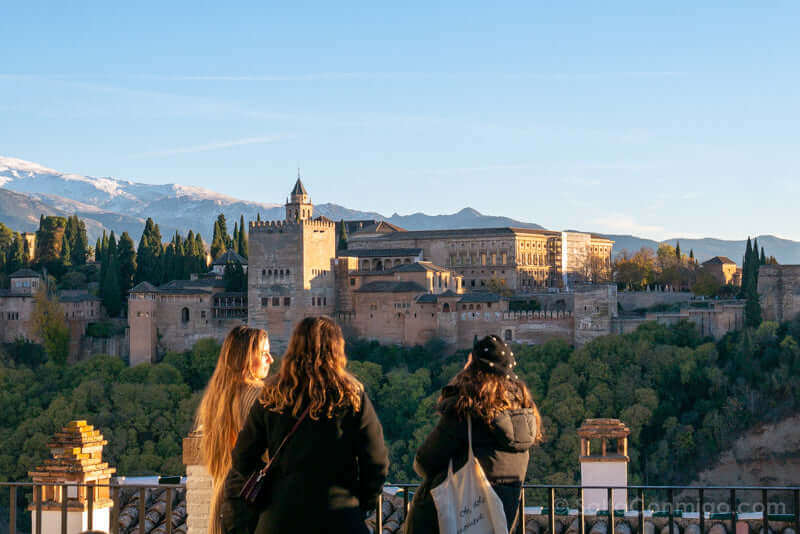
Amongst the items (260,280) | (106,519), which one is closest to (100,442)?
(106,519)

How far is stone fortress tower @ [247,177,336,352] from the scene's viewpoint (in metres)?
50.2

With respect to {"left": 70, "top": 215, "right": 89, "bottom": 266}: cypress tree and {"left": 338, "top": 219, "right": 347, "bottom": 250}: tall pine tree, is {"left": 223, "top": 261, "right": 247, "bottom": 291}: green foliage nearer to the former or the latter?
{"left": 338, "top": 219, "right": 347, "bottom": 250}: tall pine tree

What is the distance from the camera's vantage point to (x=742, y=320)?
156 feet

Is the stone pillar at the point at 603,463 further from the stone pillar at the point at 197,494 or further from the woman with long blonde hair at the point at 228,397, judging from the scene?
the woman with long blonde hair at the point at 228,397

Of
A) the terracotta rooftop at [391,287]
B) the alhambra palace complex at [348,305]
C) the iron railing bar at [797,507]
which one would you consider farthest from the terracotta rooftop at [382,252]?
the iron railing bar at [797,507]

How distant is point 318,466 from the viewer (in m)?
6.03

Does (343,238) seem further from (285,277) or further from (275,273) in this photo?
(285,277)

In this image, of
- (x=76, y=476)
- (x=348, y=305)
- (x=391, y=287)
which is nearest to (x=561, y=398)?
(x=391, y=287)

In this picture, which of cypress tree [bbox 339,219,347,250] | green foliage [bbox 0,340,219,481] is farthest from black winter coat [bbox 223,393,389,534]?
cypress tree [bbox 339,219,347,250]

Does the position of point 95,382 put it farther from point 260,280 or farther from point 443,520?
point 443,520

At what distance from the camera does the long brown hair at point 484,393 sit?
636 centimetres

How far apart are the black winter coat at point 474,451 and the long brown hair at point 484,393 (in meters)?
0.04

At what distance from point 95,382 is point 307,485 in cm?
4432

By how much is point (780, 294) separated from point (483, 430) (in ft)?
146
